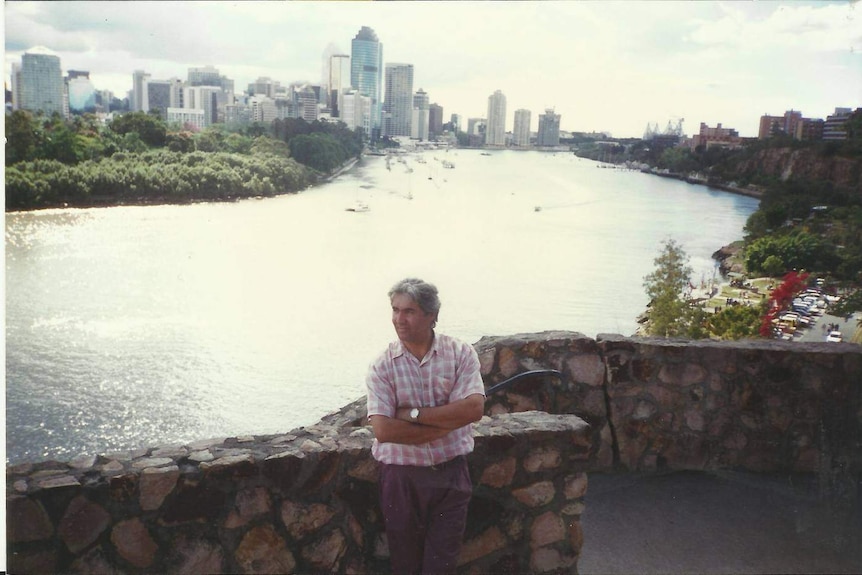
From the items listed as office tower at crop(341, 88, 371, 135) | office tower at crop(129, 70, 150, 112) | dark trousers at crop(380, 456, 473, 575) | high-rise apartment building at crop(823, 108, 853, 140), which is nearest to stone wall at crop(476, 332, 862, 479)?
dark trousers at crop(380, 456, 473, 575)

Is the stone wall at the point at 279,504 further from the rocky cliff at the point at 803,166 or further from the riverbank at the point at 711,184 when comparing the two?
the riverbank at the point at 711,184

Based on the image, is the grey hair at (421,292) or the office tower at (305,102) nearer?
the grey hair at (421,292)

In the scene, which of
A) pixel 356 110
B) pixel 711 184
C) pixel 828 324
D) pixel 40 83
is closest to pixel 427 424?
pixel 828 324

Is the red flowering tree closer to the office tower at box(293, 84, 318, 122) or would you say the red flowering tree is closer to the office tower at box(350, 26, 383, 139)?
the office tower at box(350, 26, 383, 139)

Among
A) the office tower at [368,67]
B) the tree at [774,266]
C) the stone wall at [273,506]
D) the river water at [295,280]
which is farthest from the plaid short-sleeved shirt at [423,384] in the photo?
the tree at [774,266]

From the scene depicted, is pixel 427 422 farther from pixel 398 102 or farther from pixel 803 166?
Result: pixel 803 166
